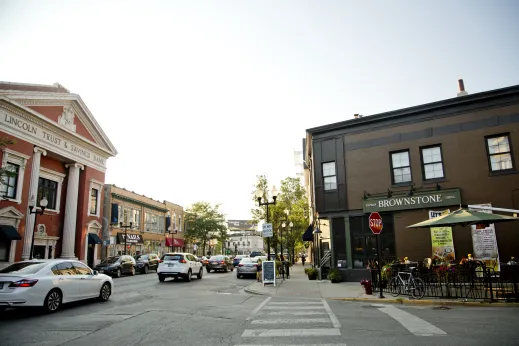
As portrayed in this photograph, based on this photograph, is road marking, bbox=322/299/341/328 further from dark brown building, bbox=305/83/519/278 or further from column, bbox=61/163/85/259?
column, bbox=61/163/85/259

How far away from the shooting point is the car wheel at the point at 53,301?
975 cm

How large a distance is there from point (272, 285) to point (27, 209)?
17.8 metres

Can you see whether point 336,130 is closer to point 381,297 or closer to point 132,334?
point 381,297

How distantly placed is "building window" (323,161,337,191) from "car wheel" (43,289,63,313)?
14330 millimetres

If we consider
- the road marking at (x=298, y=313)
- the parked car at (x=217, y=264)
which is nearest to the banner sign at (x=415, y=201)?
the road marking at (x=298, y=313)

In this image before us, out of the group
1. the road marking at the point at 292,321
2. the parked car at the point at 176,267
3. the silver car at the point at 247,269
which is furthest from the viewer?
the silver car at the point at 247,269

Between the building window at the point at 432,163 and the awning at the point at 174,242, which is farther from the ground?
the building window at the point at 432,163

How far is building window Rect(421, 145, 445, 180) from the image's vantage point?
18.4 metres

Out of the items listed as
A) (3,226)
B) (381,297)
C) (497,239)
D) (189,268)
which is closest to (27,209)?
(3,226)

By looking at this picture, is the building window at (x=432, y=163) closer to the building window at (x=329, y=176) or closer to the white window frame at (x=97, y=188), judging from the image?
the building window at (x=329, y=176)

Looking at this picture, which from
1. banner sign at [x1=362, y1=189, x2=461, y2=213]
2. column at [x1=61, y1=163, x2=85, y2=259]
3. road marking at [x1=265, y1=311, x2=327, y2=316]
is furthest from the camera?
column at [x1=61, y1=163, x2=85, y2=259]

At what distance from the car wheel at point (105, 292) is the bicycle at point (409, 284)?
9902 millimetres

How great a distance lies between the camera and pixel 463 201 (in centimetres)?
1756

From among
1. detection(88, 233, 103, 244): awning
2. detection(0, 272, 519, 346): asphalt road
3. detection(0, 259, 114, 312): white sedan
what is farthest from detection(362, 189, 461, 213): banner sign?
detection(88, 233, 103, 244): awning
